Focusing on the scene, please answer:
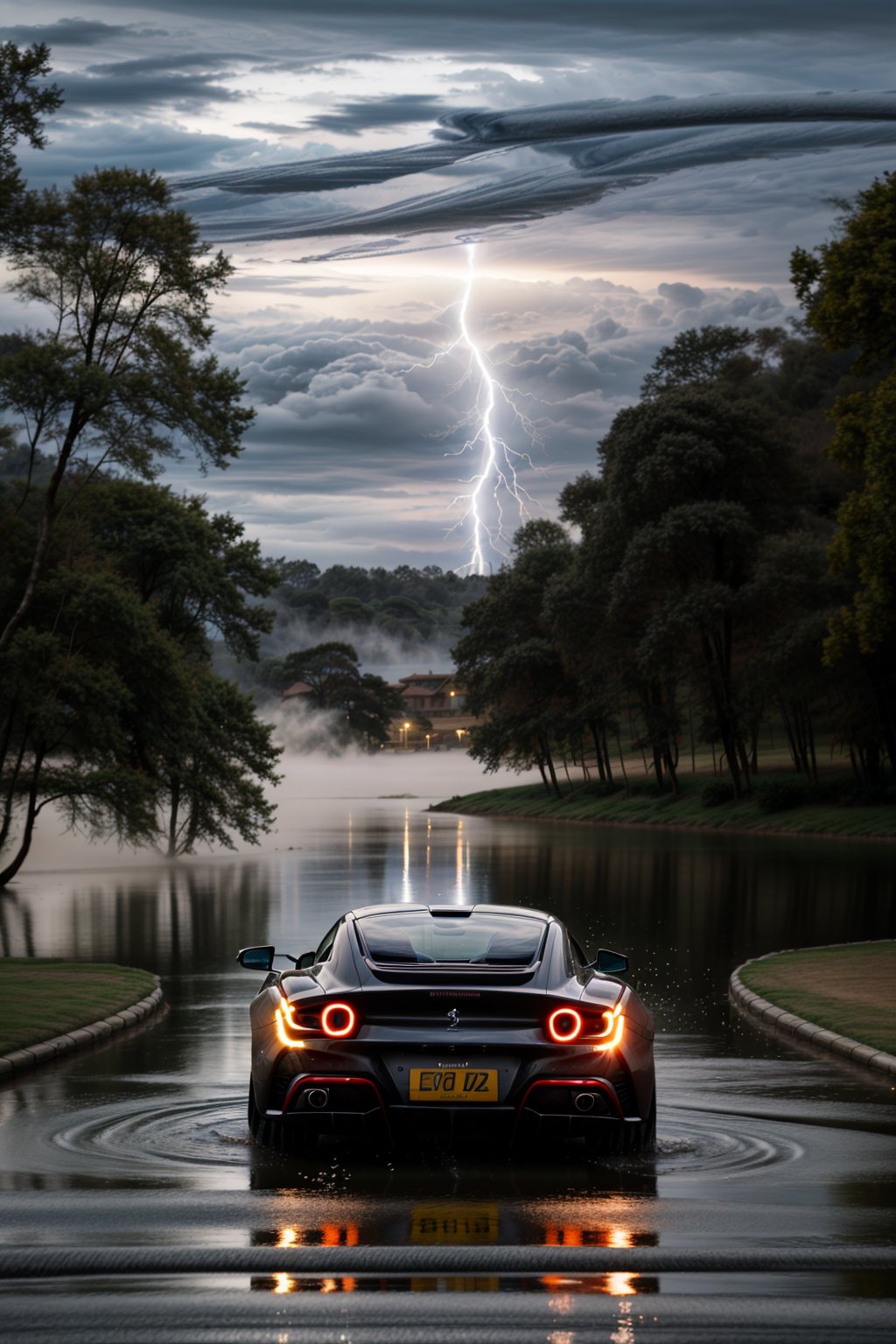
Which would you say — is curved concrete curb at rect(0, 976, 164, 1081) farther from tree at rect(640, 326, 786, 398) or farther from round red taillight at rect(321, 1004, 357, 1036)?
tree at rect(640, 326, 786, 398)

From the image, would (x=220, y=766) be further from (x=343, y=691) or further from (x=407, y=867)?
(x=343, y=691)

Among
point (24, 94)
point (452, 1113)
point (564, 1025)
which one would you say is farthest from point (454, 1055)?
point (24, 94)

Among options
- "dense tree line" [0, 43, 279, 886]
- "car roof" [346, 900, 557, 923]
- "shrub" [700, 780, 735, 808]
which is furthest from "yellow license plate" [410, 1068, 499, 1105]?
"shrub" [700, 780, 735, 808]

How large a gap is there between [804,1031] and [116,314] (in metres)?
21.8

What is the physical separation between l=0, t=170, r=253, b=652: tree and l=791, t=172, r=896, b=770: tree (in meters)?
14.0

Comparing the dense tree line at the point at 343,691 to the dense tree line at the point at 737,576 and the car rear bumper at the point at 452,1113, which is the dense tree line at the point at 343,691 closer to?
the dense tree line at the point at 737,576

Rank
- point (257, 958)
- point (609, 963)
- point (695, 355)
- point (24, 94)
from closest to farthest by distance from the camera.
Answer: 1. point (609, 963)
2. point (257, 958)
3. point (24, 94)
4. point (695, 355)

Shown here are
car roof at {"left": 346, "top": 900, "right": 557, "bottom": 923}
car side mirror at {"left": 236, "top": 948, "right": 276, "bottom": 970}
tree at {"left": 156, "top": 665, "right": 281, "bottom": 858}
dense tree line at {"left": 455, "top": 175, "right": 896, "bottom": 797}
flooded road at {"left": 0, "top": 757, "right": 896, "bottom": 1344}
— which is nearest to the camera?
flooded road at {"left": 0, "top": 757, "right": 896, "bottom": 1344}

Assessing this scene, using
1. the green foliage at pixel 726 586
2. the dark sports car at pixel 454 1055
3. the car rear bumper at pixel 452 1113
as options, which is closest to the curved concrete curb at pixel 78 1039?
the dark sports car at pixel 454 1055

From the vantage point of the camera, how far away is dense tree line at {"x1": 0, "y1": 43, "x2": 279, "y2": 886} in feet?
100

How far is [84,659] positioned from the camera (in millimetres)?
34719

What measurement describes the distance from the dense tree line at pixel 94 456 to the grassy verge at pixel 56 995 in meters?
12.8

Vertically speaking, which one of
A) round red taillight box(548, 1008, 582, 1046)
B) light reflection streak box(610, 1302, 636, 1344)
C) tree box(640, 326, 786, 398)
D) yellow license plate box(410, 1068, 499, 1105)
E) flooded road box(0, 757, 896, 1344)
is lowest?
flooded road box(0, 757, 896, 1344)

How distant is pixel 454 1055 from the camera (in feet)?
25.6
